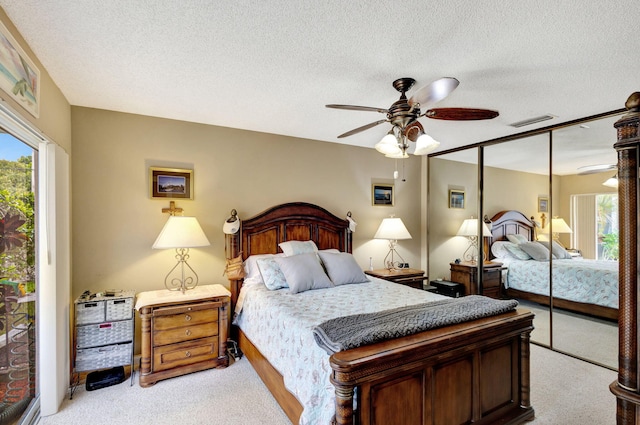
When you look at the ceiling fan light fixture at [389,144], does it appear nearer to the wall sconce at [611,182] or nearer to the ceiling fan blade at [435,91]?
the ceiling fan blade at [435,91]

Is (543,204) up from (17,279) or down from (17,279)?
up

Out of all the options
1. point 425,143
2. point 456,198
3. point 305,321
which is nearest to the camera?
point 305,321

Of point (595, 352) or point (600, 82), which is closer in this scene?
point (600, 82)

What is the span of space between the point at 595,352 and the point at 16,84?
5.27 meters

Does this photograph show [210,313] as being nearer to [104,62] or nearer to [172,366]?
[172,366]

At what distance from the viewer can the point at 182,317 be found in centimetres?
287

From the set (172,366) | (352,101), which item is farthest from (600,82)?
(172,366)

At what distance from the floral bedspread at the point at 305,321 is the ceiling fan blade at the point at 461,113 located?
1.55 m

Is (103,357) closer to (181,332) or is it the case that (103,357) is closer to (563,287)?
(181,332)

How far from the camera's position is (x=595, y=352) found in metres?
3.18

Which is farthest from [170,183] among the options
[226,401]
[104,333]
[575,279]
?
[575,279]

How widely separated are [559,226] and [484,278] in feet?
3.82

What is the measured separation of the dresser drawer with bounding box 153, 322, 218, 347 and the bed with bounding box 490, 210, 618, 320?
3648 mm

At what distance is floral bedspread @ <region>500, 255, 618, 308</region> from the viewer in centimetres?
314
